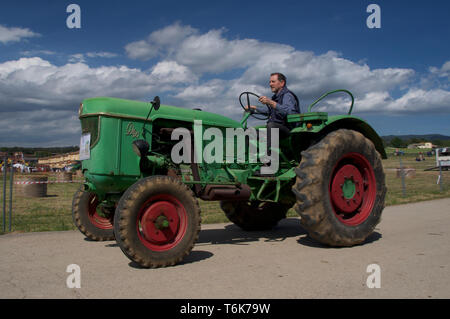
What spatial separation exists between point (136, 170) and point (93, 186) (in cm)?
57

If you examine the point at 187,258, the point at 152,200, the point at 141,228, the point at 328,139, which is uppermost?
the point at 328,139

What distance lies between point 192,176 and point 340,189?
2130mm

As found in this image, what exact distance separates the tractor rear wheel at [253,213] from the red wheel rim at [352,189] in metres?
1.56

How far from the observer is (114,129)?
4.68 metres

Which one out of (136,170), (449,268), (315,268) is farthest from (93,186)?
(449,268)

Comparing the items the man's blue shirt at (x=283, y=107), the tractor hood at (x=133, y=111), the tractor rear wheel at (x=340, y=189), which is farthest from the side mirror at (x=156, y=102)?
the tractor rear wheel at (x=340, y=189)

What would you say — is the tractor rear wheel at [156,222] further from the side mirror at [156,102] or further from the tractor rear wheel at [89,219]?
the tractor rear wheel at [89,219]

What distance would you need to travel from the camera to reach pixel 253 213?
267 inches

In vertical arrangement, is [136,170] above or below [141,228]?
above

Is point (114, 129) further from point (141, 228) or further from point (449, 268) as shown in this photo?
point (449, 268)

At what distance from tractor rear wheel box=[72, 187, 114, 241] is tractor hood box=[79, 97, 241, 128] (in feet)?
4.90

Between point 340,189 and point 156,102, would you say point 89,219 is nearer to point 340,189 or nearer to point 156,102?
point 156,102

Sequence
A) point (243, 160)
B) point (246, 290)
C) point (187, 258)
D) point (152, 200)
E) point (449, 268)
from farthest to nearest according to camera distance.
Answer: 1. point (243, 160)
2. point (187, 258)
3. point (152, 200)
4. point (449, 268)
5. point (246, 290)
